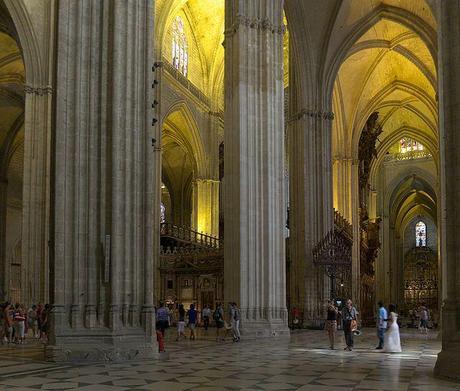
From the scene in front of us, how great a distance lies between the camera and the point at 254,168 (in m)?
22.4

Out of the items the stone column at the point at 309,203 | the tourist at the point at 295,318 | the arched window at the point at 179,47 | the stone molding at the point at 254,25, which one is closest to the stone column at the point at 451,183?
the stone molding at the point at 254,25

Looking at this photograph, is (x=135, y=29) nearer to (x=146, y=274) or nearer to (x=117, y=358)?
(x=146, y=274)

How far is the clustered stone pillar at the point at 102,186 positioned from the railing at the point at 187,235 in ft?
75.2

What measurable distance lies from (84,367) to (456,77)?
8662mm

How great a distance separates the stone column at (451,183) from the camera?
35.9 ft

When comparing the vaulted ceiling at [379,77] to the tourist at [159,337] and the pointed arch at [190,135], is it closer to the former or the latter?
the pointed arch at [190,135]

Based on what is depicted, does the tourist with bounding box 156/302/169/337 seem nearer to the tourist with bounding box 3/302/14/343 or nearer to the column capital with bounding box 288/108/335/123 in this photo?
the tourist with bounding box 3/302/14/343

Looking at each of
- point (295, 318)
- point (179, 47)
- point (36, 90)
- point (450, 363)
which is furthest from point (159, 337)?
point (179, 47)

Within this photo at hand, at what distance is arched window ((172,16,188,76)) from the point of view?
39.2 meters

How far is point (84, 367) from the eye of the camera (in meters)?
12.1

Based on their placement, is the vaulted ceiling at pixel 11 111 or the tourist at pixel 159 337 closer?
the tourist at pixel 159 337

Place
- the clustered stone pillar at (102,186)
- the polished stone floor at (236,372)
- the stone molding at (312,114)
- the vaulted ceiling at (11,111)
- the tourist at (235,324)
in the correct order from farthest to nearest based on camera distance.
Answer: the stone molding at (312,114) < the vaulted ceiling at (11,111) < the tourist at (235,324) < the clustered stone pillar at (102,186) < the polished stone floor at (236,372)

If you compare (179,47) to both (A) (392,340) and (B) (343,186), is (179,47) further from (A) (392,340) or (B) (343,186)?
(A) (392,340)

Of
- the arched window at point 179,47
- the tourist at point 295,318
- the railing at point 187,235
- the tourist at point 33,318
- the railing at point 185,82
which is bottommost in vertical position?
the tourist at point 295,318
